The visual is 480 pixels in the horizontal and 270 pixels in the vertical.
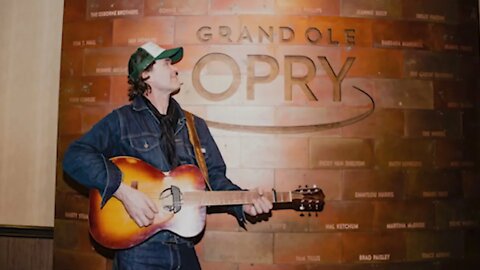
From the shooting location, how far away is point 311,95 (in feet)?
8.98

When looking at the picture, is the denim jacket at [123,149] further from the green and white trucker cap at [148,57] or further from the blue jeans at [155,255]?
the blue jeans at [155,255]

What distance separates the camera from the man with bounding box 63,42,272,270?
2039 mm

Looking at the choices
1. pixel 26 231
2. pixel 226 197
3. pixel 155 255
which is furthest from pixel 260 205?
pixel 26 231

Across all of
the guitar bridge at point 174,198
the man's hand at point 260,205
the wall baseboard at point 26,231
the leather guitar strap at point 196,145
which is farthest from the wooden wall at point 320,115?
the guitar bridge at point 174,198

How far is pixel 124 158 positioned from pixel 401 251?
Answer: 1.96 metres

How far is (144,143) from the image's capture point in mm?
2229

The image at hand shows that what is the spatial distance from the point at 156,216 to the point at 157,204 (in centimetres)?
6

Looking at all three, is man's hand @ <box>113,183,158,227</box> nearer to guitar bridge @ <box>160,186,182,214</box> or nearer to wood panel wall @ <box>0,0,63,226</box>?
guitar bridge @ <box>160,186,182,214</box>

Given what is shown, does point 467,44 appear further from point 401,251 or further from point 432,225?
point 401,251

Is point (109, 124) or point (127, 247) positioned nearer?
point (127, 247)

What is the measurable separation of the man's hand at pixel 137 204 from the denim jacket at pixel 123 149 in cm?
5

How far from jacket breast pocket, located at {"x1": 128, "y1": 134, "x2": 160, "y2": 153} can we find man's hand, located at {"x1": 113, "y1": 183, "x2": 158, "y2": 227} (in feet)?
0.84

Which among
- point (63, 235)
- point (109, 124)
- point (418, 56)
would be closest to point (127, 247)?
point (109, 124)

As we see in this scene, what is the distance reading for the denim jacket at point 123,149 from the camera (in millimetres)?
2031
